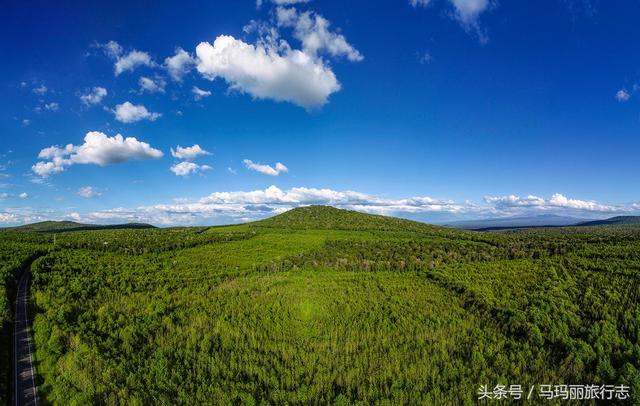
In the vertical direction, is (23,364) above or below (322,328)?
above

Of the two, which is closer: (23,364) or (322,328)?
(23,364)

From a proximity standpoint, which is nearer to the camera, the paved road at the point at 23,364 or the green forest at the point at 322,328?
the paved road at the point at 23,364

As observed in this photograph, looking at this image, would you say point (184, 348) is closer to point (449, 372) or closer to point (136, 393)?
point (136, 393)

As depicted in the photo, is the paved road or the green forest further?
the green forest

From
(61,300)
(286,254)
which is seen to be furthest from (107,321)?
(286,254)
